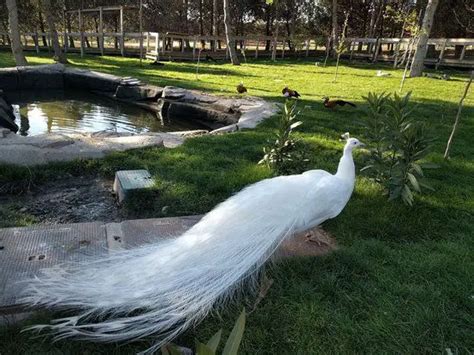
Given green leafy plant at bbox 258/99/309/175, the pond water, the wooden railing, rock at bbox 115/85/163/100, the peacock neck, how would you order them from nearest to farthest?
the peacock neck → green leafy plant at bbox 258/99/309/175 → the pond water → rock at bbox 115/85/163/100 → the wooden railing

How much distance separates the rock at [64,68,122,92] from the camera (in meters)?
11.7

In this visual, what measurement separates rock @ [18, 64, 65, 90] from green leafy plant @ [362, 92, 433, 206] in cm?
1101

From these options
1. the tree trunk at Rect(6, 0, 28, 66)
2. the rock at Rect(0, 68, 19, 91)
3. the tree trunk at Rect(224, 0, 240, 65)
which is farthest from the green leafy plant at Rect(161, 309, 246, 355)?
the tree trunk at Rect(224, 0, 240, 65)

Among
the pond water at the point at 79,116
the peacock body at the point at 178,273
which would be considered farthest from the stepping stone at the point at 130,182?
the pond water at the point at 79,116

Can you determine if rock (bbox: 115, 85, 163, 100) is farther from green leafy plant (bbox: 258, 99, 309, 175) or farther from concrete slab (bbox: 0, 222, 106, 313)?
concrete slab (bbox: 0, 222, 106, 313)

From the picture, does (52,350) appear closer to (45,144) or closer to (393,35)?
(45,144)

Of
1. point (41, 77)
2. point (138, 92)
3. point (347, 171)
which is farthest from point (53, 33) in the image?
point (347, 171)

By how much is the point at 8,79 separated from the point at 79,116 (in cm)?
394

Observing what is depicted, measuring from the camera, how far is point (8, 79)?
11.6 m

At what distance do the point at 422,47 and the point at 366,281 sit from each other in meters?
13.4

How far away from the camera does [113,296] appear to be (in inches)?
78.9

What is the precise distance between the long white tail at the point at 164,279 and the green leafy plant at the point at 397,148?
1549mm

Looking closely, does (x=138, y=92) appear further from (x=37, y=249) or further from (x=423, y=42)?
(x=423, y=42)

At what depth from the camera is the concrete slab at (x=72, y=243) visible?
7.89 ft
